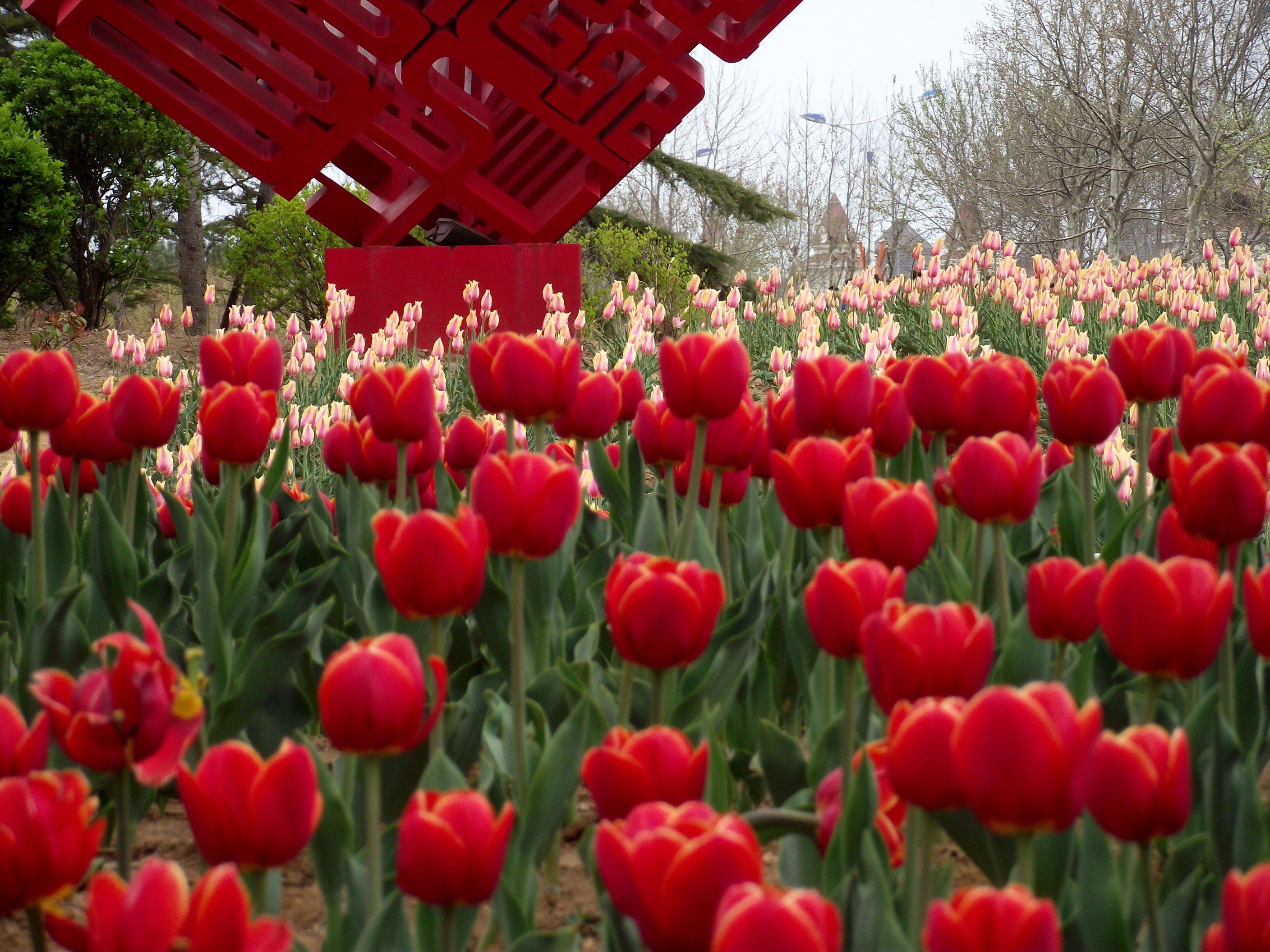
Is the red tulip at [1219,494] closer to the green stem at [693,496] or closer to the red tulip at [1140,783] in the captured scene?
the red tulip at [1140,783]

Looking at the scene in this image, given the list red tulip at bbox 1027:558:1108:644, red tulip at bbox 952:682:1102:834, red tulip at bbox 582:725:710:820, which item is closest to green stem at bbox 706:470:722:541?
red tulip at bbox 1027:558:1108:644

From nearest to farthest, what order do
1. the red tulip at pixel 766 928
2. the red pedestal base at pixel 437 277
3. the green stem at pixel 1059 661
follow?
the red tulip at pixel 766 928, the green stem at pixel 1059 661, the red pedestal base at pixel 437 277

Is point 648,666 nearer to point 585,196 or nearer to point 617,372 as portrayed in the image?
point 617,372

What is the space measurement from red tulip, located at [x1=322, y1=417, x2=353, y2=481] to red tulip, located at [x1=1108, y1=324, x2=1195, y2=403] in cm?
100

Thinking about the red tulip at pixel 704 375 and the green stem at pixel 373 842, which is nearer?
the green stem at pixel 373 842

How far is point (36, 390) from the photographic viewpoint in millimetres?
1427

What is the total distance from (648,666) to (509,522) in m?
0.20

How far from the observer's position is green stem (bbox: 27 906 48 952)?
73cm

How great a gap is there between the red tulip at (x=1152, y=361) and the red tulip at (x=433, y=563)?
112cm

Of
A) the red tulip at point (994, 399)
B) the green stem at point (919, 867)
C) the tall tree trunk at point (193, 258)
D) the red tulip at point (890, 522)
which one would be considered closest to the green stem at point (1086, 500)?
the red tulip at point (994, 399)

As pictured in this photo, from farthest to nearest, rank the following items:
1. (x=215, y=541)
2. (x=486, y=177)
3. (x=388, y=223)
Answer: (x=486, y=177)
(x=388, y=223)
(x=215, y=541)

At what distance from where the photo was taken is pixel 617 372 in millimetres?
2053

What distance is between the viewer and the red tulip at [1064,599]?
1.05 metres

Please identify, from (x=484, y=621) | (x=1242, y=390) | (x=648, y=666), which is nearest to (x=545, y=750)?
(x=648, y=666)
